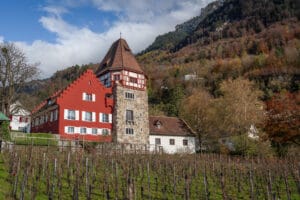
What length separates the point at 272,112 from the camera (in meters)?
36.1

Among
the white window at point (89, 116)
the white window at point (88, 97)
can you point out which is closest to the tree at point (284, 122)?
the white window at point (89, 116)

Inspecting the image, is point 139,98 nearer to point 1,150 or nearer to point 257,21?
point 1,150

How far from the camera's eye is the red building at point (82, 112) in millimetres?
37281

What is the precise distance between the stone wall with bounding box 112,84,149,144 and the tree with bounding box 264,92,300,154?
14.7 meters

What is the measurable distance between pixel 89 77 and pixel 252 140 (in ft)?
68.2

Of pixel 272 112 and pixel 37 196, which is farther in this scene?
pixel 272 112

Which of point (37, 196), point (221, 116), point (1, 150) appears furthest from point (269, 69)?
point (37, 196)

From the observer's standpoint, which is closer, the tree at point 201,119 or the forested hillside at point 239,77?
the forested hillside at point 239,77

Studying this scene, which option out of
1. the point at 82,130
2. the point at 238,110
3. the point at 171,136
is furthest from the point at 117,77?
the point at 238,110

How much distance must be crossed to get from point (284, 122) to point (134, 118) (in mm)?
17327

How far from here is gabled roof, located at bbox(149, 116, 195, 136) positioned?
145 ft

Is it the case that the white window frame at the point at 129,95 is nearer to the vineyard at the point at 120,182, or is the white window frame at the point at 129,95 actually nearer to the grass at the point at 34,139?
the grass at the point at 34,139

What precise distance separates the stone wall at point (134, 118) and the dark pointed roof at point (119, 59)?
276 cm

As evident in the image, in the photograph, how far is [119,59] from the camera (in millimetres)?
42562
